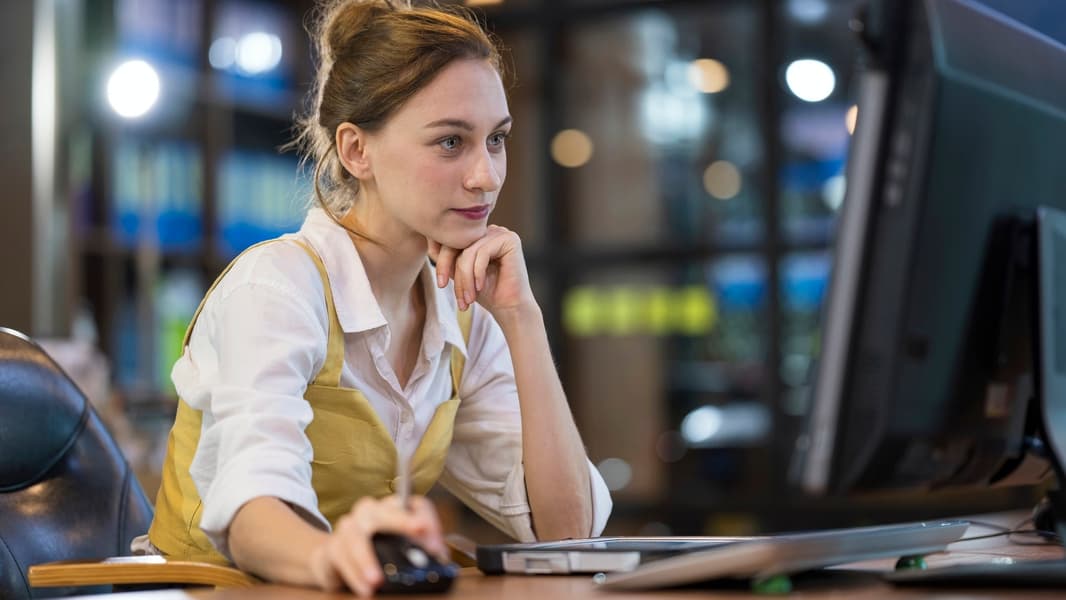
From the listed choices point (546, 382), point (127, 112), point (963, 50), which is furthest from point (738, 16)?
point (963, 50)

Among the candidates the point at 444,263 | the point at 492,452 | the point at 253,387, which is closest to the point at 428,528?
the point at 253,387

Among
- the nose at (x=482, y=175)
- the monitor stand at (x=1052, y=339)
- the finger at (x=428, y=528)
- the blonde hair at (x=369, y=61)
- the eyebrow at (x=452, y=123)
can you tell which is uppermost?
the blonde hair at (x=369, y=61)

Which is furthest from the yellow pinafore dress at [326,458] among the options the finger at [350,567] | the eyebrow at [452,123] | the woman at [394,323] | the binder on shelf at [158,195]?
the binder on shelf at [158,195]

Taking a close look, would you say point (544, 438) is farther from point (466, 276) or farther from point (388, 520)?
point (388, 520)

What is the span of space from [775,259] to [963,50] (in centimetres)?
385

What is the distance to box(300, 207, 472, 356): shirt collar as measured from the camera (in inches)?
58.6

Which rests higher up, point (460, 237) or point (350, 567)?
point (460, 237)

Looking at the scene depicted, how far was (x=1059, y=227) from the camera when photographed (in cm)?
116

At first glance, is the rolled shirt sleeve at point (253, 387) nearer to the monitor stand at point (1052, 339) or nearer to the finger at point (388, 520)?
the finger at point (388, 520)

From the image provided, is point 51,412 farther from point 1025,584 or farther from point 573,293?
point 573,293

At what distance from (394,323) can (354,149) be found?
0.23m

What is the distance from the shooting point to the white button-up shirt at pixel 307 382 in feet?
3.94

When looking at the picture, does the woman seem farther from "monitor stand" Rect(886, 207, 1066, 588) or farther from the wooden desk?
"monitor stand" Rect(886, 207, 1066, 588)

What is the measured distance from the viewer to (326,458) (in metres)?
1.46
